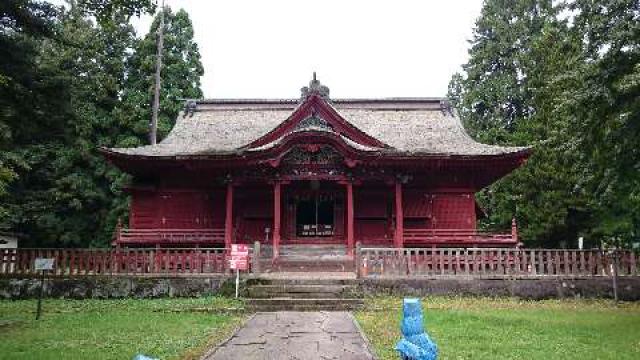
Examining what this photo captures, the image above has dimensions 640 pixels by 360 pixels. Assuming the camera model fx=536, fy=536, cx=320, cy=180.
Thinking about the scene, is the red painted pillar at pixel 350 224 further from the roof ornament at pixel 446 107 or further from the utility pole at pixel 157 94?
the utility pole at pixel 157 94

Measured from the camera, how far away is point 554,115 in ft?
52.5

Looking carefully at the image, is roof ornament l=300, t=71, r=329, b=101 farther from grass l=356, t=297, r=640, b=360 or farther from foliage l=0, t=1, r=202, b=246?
foliage l=0, t=1, r=202, b=246

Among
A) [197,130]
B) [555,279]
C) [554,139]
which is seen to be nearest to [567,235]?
[555,279]

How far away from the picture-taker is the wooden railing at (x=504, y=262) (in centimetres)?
1634

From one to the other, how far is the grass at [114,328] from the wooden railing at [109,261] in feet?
4.03

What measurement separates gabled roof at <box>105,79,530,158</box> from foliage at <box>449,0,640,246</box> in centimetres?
434

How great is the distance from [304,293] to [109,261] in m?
6.57

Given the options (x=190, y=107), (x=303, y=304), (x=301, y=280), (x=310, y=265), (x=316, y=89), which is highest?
(x=190, y=107)

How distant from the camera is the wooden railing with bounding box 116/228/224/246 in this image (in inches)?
818

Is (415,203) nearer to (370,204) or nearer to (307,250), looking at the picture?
(370,204)

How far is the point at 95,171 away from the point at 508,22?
29460 mm

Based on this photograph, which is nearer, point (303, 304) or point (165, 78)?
point (303, 304)

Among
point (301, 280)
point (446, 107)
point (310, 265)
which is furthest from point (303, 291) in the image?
point (446, 107)

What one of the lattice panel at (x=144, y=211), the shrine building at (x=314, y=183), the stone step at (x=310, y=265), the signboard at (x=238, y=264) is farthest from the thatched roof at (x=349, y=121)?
the signboard at (x=238, y=264)
